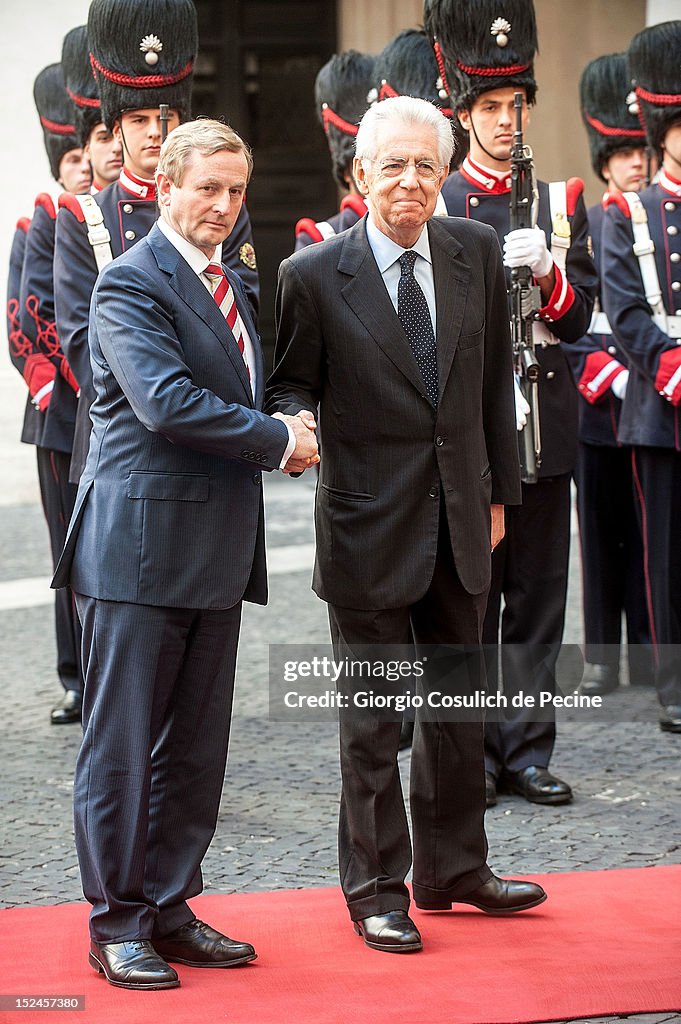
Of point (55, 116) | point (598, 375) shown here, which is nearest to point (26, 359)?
point (55, 116)

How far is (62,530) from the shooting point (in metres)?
6.46

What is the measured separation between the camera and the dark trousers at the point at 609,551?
6.84 meters

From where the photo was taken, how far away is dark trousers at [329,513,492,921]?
13.4 feet

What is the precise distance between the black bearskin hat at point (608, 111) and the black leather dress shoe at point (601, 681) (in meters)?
2.28

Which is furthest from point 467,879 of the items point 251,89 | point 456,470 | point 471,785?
point 251,89

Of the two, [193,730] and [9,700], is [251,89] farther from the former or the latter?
[193,730]

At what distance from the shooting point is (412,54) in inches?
260

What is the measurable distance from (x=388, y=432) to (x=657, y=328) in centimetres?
234

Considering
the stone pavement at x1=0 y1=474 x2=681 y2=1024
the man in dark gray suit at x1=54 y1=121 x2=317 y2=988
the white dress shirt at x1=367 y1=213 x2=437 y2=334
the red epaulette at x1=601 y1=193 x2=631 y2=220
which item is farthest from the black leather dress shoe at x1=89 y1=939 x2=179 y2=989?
the red epaulette at x1=601 y1=193 x2=631 y2=220

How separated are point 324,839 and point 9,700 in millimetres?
2234

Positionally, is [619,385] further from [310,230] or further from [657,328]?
[310,230]

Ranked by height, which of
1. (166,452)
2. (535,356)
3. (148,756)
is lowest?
(148,756)

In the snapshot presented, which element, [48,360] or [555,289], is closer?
[555,289]

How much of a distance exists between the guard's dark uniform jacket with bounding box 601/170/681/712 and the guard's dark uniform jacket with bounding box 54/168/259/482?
5.99 ft
